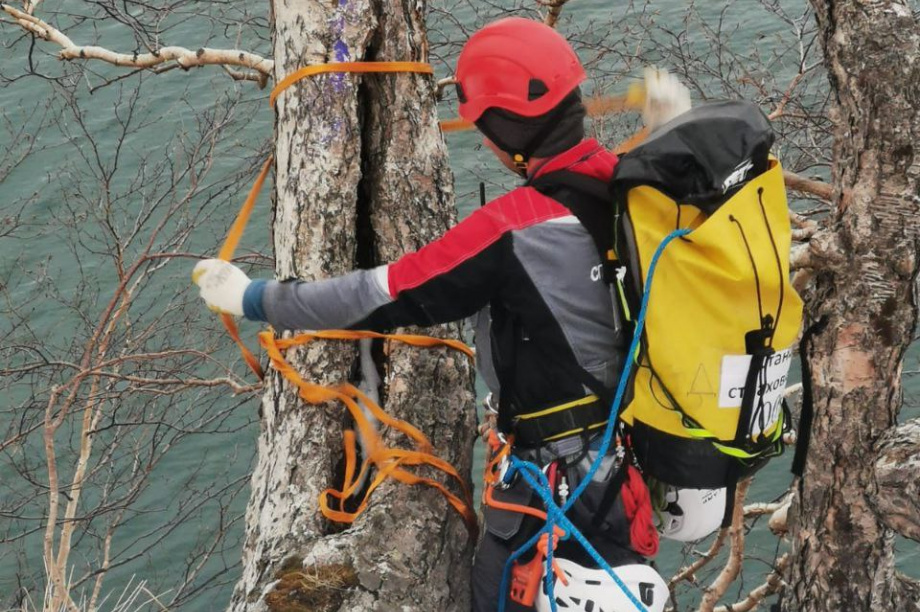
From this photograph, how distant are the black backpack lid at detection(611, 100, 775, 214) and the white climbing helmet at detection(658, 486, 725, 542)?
3.15ft

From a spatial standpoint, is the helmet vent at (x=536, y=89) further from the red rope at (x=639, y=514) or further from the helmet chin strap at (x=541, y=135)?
the red rope at (x=639, y=514)

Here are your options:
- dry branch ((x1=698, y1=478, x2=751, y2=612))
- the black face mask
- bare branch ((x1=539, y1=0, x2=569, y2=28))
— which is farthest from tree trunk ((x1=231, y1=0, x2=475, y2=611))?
dry branch ((x1=698, y1=478, x2=751, y2=612))

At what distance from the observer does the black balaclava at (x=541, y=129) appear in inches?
119

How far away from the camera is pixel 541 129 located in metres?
3.03

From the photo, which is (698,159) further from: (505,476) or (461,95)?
(505,476)

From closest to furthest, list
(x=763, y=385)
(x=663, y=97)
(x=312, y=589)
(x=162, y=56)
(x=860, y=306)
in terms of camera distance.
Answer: (x=763, y=385)
(x=312, y=589)
(x=663, y=97)
(x=860, y=306)
(x=162, y=56)

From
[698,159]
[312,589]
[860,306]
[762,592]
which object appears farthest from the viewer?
[762,592]

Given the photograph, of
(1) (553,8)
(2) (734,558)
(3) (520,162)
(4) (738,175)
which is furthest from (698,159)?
(2) (734,558)

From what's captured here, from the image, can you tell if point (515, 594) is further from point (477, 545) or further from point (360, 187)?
point (360, 187)

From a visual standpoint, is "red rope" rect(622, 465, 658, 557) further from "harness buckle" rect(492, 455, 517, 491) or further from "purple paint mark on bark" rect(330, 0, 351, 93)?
"purple paint mark on bark" rect(330, 0, 351, 93)

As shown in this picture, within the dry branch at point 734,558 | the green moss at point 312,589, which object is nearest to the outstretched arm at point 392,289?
the green moss at point 312,589

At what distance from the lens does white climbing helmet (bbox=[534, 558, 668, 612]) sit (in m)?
2.98

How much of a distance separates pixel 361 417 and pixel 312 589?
0.72m

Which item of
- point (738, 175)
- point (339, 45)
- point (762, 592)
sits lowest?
point (762, 592)
